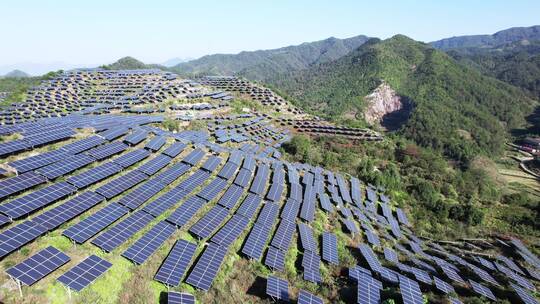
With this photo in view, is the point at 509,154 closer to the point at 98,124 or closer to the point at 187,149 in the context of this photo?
the point at 187,149

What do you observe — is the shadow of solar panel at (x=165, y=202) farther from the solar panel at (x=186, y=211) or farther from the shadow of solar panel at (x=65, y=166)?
the shadow of solar panel at (x=65, y=166)

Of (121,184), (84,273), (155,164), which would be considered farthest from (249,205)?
(84,273)

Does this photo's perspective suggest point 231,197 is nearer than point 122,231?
No

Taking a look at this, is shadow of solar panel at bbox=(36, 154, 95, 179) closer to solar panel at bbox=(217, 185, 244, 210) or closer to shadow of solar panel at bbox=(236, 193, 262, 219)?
solar panel at bbox=(217, 185, 244, 210)

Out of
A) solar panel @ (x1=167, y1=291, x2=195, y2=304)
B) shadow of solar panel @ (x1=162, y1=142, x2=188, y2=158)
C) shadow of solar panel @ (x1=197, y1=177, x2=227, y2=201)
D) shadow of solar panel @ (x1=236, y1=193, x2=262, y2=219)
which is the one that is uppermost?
shadow of solar panel @ (x1=162, y1=142, x2=188, y2=158)

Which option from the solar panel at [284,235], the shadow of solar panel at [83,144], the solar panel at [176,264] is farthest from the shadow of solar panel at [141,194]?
the solar panel at [284,235]

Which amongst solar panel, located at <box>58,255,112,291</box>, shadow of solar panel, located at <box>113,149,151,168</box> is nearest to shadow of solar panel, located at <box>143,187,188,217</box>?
shadow of solar panel, located at <box>113,149,151,168</box>

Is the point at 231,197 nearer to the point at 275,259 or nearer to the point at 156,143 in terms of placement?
the point at 275,259
